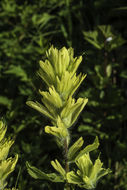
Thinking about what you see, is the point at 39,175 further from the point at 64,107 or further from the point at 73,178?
the point at 64,107

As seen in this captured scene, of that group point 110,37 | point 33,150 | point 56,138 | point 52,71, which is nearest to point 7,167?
point 56,138

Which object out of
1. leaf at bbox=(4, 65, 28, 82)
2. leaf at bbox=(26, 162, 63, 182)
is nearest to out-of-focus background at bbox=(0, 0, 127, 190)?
leaf at bbox=(4, 65, 28, 82)

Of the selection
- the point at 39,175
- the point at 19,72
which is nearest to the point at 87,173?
the point at 39,175

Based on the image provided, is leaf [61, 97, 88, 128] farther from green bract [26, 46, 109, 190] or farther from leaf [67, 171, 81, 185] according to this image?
leaf [67, 171, 81, 185]

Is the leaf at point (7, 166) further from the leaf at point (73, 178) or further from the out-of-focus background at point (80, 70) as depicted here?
the out-of-focus background at point (80, 70)

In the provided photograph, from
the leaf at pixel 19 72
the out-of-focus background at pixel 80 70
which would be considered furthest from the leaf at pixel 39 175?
the leaf at pixel 19 72

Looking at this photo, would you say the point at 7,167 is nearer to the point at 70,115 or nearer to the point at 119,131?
the point at 70,115

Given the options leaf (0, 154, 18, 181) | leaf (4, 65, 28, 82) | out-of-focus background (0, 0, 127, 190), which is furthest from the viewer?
leaf (4, 65, 28, 82)
